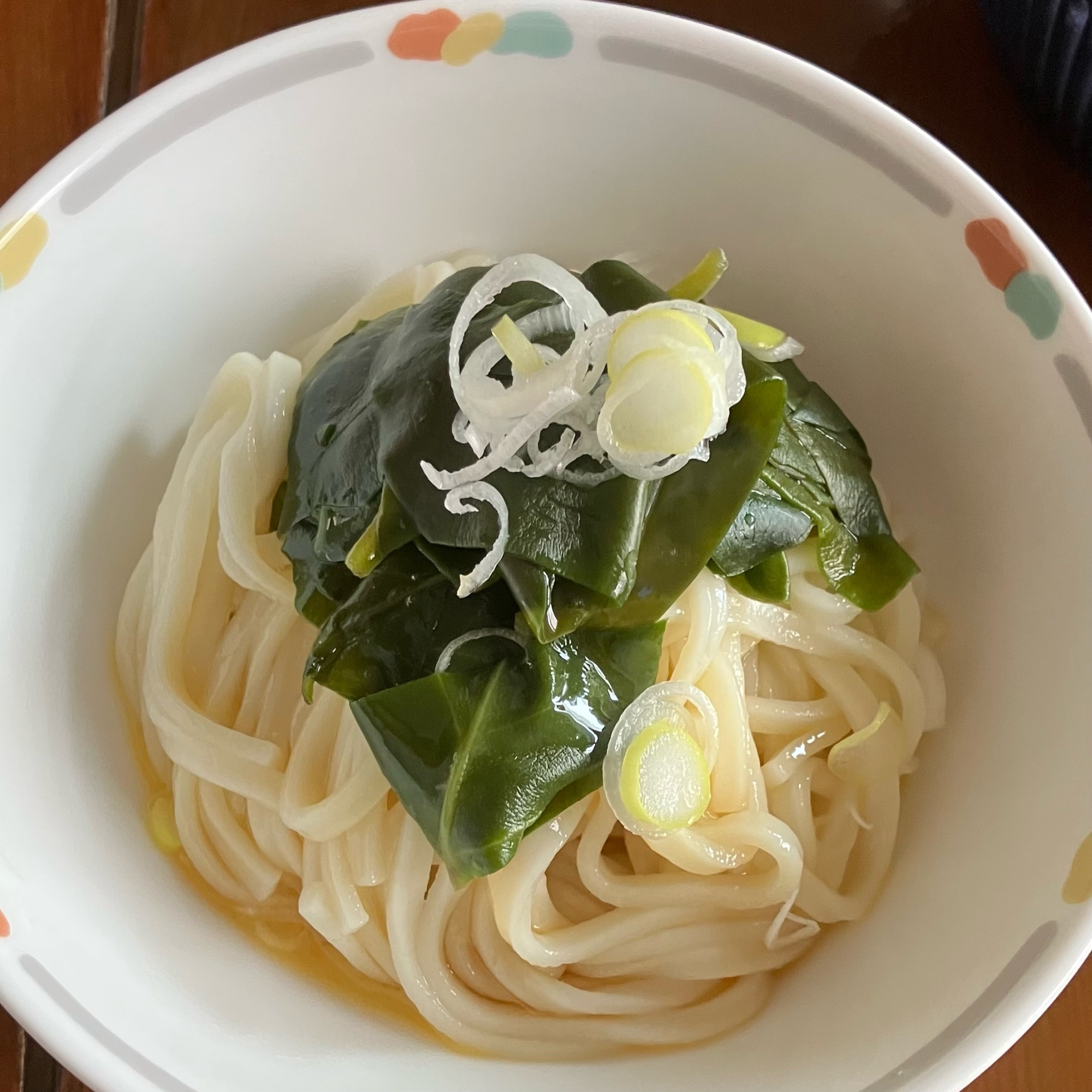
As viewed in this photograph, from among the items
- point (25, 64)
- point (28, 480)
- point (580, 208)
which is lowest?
point (28, 480)

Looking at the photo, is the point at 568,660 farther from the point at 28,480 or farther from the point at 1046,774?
the point at 28,480

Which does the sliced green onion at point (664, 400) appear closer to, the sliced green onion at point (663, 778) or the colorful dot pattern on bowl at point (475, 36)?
the sliced green onion at point (663, 778)

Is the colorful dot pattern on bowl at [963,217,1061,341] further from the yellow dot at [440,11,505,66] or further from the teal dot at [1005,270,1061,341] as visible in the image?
the yellow dot at [440,11,505,66]

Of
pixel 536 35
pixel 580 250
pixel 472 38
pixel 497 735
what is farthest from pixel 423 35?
pixel 497 735

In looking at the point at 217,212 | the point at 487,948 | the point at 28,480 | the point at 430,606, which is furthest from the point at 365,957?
the point at 217,212

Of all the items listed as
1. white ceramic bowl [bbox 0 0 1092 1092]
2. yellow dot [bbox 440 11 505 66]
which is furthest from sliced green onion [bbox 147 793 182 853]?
yellow dot [bbox 440 11 505 66]

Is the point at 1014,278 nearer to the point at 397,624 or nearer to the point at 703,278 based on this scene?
the point at 703,278

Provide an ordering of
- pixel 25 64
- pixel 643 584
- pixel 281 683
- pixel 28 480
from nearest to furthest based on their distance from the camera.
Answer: pixel 643 584
pixel 28 480
pixel 281 683
pixel 25 64

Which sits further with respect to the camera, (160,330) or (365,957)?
(160,330)
